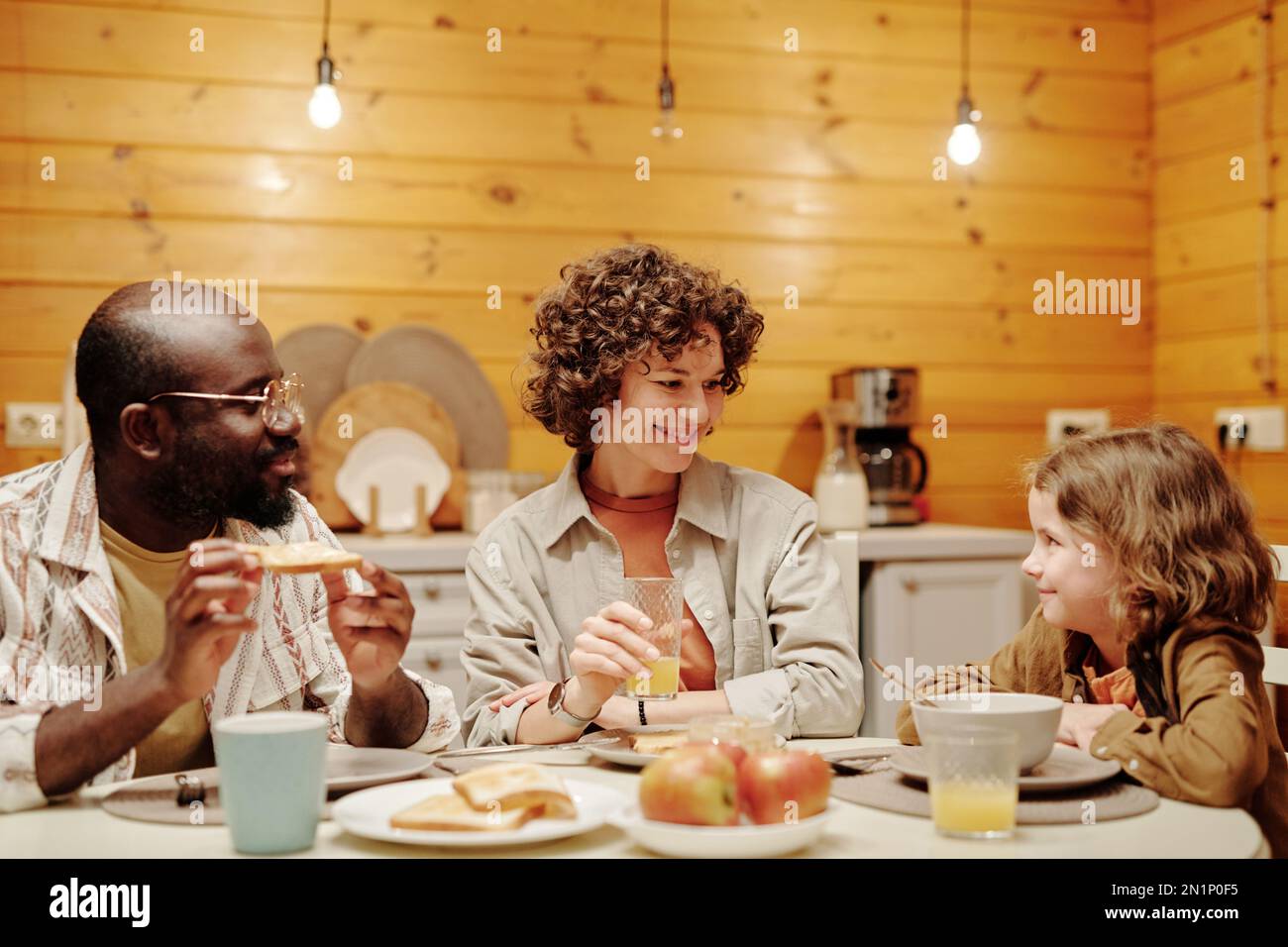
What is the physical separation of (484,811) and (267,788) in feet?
0.57

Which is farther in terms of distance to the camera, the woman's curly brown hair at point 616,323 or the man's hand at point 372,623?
the woman's curly brown hair at point 616,323

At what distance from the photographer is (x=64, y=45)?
3.20 meters

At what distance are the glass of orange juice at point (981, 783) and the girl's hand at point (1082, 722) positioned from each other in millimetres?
326

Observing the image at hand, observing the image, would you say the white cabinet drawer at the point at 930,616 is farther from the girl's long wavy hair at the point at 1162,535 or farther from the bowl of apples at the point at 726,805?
the bowl of apples at the point at 726,805

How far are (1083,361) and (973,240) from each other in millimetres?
493

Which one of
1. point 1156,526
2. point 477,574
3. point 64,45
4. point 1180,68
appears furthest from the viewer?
point 1180,68

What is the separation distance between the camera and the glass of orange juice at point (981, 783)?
1071 mm

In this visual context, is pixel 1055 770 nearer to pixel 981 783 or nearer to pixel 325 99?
pixel 981 783

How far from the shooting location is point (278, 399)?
1.50 metres

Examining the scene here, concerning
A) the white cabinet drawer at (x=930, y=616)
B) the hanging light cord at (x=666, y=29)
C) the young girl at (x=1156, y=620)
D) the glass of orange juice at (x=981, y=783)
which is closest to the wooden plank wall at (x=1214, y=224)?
the white cabinet drawer at (x=930, y=616)

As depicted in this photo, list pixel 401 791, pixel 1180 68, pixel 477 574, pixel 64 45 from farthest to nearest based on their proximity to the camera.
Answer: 1. pixel 1180 68
2. pixel 64 45
3. pixel 477 574
4. pixel 401 791

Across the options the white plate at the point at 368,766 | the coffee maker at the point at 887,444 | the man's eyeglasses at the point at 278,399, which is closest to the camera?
the white plate at the point at 368,766
